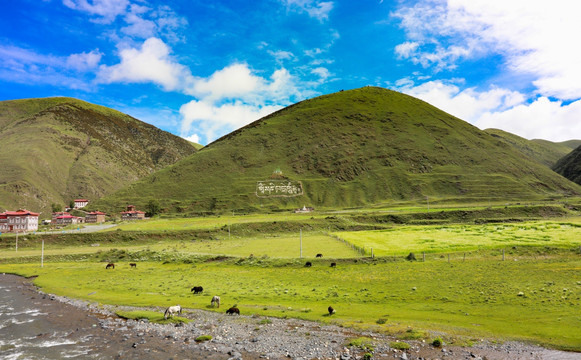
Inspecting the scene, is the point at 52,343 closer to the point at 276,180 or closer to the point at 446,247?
the point at 446,247

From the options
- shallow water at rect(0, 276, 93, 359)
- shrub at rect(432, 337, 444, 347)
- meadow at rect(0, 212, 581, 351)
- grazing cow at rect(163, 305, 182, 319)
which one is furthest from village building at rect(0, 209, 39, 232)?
shrub at rect(432, 337, 444, 347)

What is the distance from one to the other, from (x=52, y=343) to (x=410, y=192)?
179550 millimetres

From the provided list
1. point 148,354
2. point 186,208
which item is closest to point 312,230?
point 148,354

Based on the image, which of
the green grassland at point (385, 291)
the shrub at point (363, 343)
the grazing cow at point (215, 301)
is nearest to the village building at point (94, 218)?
the green grassland at point (385, 291)

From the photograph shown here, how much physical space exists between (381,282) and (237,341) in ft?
64.1

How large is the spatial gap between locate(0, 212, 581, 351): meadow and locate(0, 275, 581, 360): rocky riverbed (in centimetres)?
138

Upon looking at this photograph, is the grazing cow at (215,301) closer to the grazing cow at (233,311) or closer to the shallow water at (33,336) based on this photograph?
the grazing cow at (233,311)

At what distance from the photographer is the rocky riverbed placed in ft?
60.4

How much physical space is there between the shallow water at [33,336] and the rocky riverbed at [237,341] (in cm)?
23

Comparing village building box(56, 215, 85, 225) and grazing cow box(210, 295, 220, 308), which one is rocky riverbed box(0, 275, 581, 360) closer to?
grazing cow box(210, 295, 220, 308)

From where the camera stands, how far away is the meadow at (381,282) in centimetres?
2309

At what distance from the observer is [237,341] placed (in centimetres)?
2080

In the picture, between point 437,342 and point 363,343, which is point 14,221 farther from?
point 437,342

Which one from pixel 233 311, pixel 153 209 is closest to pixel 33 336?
pixel 233 311
